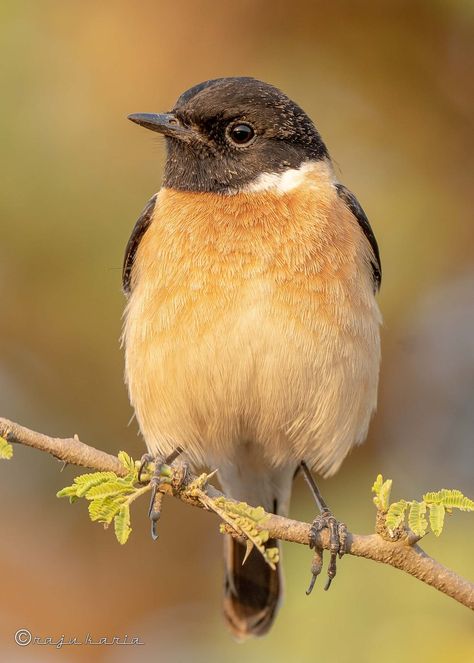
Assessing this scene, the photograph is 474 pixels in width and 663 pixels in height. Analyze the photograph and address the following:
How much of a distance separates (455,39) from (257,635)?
5403 mm

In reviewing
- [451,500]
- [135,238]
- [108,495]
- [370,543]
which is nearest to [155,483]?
[108,495]

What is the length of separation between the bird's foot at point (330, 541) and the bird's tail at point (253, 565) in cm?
134

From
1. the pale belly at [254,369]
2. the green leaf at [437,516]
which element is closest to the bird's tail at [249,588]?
the pale belly at [254,369]

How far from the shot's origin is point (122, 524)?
16.7ft

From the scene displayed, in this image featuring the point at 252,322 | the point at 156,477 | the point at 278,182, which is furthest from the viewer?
the point at 278,182

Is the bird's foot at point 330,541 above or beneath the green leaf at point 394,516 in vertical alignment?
beneath

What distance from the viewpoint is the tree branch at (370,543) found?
16.8ft

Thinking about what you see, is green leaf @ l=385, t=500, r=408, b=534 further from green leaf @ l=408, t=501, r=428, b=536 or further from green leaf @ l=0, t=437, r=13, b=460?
green leaf @ l=0, t=437, r=13, b=460

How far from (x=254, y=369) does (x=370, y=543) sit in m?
1.80

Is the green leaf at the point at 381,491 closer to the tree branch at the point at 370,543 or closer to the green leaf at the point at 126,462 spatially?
the tree branch at the point at 370,543

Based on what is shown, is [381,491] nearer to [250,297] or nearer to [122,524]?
[122,524]

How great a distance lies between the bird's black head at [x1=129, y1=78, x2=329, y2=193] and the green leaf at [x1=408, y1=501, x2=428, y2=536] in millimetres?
3152

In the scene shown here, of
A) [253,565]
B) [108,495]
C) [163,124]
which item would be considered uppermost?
[163,124]

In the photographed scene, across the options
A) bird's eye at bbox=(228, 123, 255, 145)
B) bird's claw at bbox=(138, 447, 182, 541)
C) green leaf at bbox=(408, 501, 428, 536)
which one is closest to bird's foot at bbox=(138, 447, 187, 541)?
bird's claw at bbox=(138, 447, 182, 541)
